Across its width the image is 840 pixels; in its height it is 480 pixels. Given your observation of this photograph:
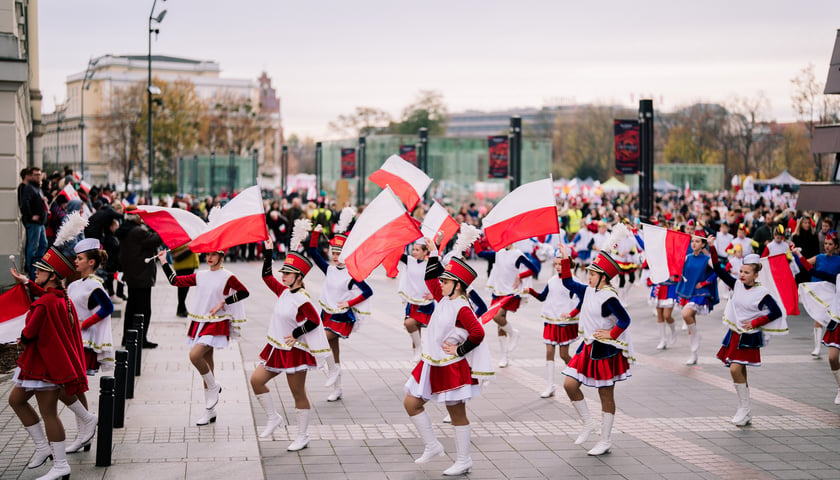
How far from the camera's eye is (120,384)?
9.28 metres

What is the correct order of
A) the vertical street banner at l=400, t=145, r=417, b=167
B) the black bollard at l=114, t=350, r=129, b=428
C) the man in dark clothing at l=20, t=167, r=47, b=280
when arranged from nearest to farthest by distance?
1. the black bollard at l=114, t=350, r=129, b=428
2. the man in dark clothing at l=20, t=167, r=47, b=280
3. the vertical street banner at l=400, t=145, r=417, b=167

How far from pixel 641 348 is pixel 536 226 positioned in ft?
23.1

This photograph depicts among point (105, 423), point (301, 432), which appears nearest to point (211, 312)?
point (301, 432)

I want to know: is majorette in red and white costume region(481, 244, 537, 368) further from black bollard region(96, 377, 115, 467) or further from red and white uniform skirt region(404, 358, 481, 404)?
black bollard region(96, 377, 115, 467)

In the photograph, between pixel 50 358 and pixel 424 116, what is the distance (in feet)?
244

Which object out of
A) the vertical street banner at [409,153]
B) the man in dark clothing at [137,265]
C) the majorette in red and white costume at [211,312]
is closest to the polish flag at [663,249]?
the majorette in red and white costume at [211,312]

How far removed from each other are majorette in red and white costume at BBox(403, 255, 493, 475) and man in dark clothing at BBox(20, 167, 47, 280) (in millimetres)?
9603

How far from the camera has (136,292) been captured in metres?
14.8

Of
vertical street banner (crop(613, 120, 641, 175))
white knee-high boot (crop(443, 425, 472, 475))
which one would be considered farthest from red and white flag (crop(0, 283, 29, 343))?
vertical street banner (crop(613, 120, 641, 175))

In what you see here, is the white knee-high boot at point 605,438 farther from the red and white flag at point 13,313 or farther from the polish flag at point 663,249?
the red and white flag at point 13,313

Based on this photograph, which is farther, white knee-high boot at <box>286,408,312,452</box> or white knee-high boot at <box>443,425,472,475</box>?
white knee-high boot at <box>286,408,312,452</box>

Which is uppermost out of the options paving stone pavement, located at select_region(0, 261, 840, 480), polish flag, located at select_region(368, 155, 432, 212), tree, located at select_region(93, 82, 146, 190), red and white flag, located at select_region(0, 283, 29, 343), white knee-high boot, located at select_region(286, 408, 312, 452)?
tree, located at select_region(93, 82, 146, 190)

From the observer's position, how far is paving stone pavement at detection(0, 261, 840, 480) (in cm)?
875

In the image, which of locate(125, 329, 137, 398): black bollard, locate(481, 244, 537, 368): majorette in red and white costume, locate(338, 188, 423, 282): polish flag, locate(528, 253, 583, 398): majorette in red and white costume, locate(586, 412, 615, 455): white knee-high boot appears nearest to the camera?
locate(338, 188, 423, 282): polish flag
